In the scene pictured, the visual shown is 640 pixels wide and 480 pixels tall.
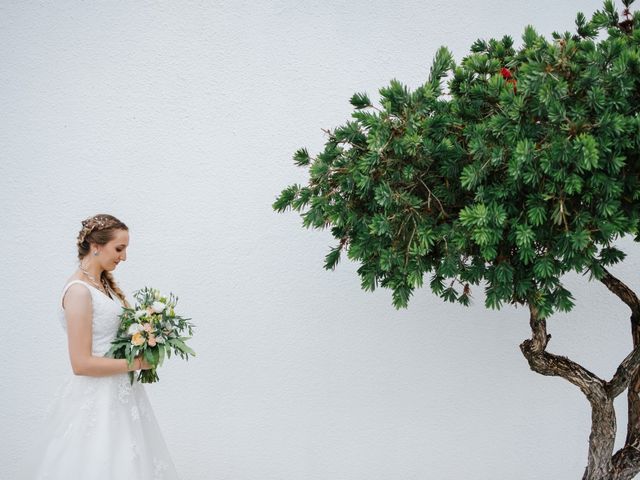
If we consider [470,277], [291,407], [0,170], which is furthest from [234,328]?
[470,277]

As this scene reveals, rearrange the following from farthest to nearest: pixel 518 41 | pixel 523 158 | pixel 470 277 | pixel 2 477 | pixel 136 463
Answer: pixel 2 477, pixel 518 41, pixel 136 463, pixel 470 277, pixel 523 158

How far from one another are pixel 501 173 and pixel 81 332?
189 centimetres

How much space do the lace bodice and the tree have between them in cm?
104

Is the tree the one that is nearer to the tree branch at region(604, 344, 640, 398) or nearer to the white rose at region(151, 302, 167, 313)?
the tree branch at region(604, 344, 640, 398)

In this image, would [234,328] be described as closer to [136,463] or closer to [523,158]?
[136,463]

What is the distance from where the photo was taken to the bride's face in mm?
2756

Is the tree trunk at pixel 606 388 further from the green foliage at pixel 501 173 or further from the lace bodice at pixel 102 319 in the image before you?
the lace bodice at pixel 102 319

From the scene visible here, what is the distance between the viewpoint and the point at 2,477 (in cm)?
397

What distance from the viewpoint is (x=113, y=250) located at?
2.77 m

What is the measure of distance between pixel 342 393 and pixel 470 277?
6.72ft

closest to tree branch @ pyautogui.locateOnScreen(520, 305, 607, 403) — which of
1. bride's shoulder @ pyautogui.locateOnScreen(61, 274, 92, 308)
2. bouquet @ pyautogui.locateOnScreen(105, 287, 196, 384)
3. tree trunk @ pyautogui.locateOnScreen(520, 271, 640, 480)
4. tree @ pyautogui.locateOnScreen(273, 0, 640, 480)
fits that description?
tree trunk @ pyautogui.locateOnScreen(520, 271, 640, 480)

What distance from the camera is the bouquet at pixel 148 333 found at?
2676 millimetres

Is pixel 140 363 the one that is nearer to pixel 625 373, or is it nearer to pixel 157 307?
pixel 157 307

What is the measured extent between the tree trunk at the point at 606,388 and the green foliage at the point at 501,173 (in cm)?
54
